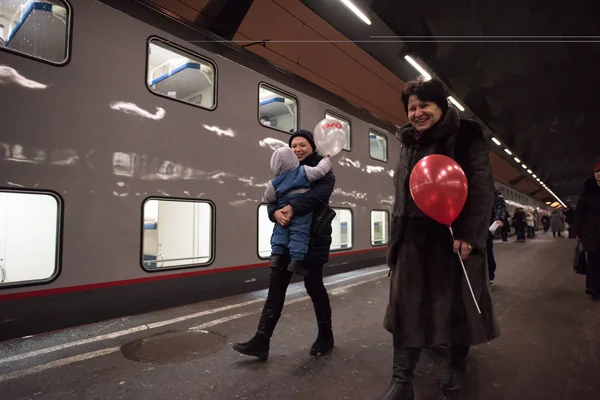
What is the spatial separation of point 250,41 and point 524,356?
15.2 feet

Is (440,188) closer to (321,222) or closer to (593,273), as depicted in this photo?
(321,222)

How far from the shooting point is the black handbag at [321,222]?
2738 mm

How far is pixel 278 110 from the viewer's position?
5.81m

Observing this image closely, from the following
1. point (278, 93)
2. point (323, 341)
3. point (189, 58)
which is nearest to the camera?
point (323, 341)

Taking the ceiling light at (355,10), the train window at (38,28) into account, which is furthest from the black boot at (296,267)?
the ceiling light at (355,10)

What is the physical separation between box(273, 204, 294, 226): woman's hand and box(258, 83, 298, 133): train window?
2.89 meters

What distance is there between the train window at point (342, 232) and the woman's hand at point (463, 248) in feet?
15.6

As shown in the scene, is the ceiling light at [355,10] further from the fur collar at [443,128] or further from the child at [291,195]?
the fur collar at [443,128]

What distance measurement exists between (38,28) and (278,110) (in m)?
3.22

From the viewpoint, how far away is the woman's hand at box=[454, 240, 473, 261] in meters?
1.93

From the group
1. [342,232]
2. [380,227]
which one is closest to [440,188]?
[342,232]

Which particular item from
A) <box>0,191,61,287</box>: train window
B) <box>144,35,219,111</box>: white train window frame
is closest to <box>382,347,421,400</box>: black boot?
<box>144,35,219,111</box>: white train window frame

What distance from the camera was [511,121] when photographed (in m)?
16.0

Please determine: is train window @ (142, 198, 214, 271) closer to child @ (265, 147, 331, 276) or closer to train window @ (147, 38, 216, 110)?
train window @ (147, 38, 216, 110)
